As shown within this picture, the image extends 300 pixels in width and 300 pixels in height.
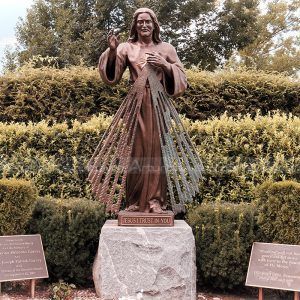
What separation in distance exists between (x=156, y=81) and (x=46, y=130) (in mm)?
2455

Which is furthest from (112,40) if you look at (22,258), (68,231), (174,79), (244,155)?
(244,155)

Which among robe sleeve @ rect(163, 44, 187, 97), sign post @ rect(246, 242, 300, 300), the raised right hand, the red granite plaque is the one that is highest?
the raised right hand

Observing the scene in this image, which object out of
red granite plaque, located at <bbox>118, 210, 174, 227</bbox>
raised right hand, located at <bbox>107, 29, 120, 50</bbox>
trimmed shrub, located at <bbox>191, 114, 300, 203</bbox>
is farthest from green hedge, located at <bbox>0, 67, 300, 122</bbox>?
red granite plaque, located at <bbox>118, 210, 174, 227</bbox>

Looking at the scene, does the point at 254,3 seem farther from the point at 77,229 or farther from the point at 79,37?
the point at 77,229

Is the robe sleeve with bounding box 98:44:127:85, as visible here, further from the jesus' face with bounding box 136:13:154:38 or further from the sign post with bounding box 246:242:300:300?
the sign post with bounding box 246:242:300:300

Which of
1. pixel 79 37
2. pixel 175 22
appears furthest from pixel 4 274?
pixel 175 22

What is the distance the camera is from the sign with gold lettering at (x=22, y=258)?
16.5 feet

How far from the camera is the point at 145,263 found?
15.7 ft

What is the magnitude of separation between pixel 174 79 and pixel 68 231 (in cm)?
222

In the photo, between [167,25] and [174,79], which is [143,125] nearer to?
[174,79]

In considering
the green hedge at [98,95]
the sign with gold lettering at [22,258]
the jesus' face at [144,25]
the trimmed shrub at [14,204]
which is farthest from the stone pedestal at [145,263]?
the green hedge at [98,95]

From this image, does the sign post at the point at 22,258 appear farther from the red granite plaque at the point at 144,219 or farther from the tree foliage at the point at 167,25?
the tree foliage at the point at 167,25

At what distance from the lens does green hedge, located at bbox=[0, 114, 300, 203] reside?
629 centimetres

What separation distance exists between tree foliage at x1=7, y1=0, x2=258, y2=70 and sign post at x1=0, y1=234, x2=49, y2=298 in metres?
10.1
